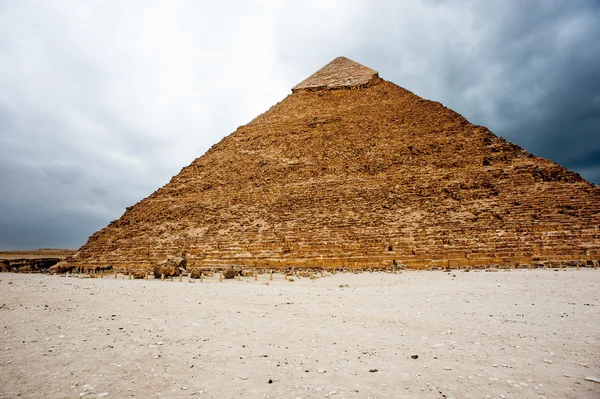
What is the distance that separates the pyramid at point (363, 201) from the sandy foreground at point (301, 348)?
588cm

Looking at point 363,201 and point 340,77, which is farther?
point 340,77

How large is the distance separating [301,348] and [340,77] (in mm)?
25008

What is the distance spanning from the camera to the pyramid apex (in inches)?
928

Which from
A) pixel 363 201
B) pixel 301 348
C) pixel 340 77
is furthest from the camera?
pixel 340 77

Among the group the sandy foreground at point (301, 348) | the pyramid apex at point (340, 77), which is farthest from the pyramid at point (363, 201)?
the sandy foreground at point (301, 348)

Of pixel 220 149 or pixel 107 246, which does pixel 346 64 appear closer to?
pixel 220 149

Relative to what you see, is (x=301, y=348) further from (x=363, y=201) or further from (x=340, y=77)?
(x=340, y=77)

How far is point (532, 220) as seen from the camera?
1040 centimetres

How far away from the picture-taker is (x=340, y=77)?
24.8 metres

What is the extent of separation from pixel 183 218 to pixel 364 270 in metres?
10.1

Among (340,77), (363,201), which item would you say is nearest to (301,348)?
(363,201)

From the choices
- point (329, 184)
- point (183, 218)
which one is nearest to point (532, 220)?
point (329, 184)

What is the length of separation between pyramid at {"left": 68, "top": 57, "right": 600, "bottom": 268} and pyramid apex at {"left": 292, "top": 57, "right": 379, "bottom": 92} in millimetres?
2008

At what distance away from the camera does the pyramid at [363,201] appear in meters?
10.3
